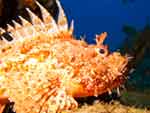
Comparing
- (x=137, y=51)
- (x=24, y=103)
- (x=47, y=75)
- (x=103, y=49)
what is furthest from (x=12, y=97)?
(x=137, y=51)

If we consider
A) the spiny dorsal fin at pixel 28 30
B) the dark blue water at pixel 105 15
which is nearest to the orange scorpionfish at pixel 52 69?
the spiny dorsal fin at pixel 28 30

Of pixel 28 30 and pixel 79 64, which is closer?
pixel 79 64

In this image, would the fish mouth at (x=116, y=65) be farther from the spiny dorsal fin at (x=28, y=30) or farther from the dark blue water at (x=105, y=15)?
the dark blue water at (x=105, y=15)

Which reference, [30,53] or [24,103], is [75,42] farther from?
[24,103]

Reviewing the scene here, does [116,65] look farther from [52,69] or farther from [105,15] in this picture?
[105,15]

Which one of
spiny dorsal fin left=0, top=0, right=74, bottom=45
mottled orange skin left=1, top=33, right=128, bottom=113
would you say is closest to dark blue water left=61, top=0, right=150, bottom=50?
spiny dorsal fin left=0, top=0, right=74, bottom=45

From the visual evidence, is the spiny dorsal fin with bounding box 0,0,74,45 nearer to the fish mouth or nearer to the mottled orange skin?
the mottled orange skin

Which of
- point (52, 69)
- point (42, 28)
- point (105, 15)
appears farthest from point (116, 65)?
point (105, 15)
